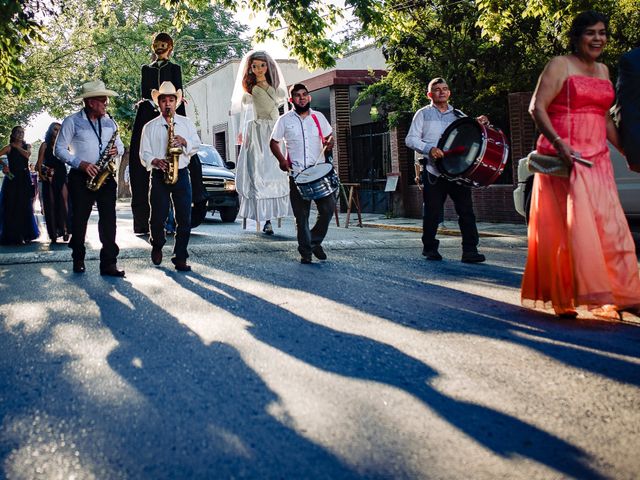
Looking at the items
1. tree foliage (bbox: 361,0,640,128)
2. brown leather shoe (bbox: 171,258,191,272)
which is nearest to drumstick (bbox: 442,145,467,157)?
brown leather shoe (bbox: 171,258,191,272)

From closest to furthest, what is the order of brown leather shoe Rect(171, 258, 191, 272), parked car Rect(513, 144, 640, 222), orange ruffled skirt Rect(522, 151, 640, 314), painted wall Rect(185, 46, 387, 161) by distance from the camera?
orange ruffled skirt Rect(522, 151, 640, 314), brown leather shoe Rect(171, 258, 191, 272), parked car Rect(513, 144, 640, 222), painted wall Rect(185, 46, 387, 161)

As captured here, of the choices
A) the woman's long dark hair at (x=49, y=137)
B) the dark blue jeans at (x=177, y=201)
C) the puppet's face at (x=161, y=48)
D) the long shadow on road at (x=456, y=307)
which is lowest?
the long shadow on road at (x=456, y=307)

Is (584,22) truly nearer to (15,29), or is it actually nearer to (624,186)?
(624,186)

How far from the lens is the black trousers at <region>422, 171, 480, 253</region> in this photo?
931cm

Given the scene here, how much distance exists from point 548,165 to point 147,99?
7028 millimetres

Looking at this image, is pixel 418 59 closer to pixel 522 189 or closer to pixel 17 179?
pixel 522 189

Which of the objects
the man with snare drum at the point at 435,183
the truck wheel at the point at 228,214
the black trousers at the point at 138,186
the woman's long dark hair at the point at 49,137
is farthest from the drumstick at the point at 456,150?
the truck wheel at the point at 228,214

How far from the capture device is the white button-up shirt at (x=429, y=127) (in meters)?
9.42

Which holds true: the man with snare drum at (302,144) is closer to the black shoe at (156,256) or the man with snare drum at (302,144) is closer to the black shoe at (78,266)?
the black shoe at (156,256)

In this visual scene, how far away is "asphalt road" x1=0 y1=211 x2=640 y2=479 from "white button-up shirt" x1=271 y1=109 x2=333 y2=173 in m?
2.23

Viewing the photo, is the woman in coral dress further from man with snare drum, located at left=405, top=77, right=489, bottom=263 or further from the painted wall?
the painted wall

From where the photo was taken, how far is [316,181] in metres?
9.09

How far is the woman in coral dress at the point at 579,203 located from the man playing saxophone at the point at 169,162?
4156 mm

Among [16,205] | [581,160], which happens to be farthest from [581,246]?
[16,205]
